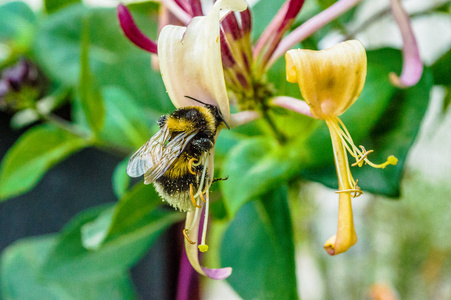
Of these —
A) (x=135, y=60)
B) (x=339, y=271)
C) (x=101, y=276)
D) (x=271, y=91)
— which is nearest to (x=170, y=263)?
(x=101, y=276)

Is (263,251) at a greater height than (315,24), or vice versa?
(315,24)

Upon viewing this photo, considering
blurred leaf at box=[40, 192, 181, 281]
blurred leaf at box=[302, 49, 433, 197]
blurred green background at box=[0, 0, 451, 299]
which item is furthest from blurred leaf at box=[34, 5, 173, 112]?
blurred leaf at box=[302, 49, 433, 197]

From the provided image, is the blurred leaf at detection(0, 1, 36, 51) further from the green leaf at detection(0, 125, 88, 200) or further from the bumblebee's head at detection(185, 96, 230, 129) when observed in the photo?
the bumblebee's head at detection(185, 96, 230, 129)

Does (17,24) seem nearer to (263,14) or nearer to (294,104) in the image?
(263,14)

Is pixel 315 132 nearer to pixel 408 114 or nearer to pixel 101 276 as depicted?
pixel 408 114

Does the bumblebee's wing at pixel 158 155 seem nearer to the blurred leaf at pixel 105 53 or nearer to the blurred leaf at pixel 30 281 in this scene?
the blurred leaf at pixel 105 53

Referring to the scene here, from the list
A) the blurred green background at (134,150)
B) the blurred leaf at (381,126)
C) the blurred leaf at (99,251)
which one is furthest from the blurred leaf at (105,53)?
the blurred leaf at (381,126)

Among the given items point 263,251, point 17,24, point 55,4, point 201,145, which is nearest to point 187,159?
point 201,145
